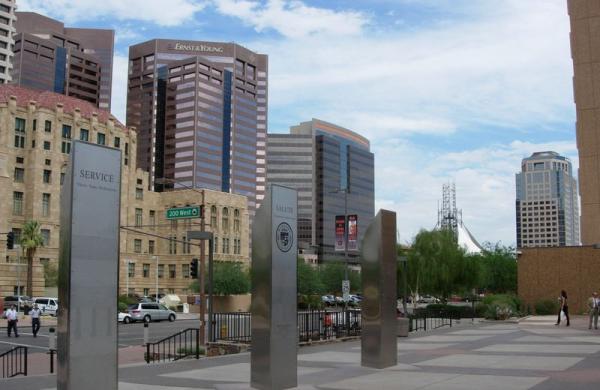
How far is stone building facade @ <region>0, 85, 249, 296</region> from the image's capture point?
296ft

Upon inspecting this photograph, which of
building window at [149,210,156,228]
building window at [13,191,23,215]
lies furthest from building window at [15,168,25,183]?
building window at [149,210,156,228]

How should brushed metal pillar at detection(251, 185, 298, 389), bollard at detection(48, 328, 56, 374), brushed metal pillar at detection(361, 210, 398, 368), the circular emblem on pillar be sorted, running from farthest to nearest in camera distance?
1. bollard at detection(48, 328, 56, 374)
2. brushed metal pillar at detection(361, 210, 398, 368)
3. the circular emblem on pillar
4. brushed metal pillar at detection(251, 185, 298, 389)

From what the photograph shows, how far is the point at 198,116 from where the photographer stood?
178750 millimetres

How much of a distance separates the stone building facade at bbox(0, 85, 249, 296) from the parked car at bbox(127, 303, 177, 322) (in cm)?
2337

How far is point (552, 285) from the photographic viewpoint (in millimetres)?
47188

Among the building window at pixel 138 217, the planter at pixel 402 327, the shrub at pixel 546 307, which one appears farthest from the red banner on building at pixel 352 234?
the building window at pixel 138 217

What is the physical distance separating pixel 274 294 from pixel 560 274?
129 ft

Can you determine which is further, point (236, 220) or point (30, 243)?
point (236, 220)

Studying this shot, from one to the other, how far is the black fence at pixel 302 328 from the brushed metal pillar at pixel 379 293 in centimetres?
753

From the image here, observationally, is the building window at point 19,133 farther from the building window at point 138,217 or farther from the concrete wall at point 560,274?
the concrete wall at point 560,274

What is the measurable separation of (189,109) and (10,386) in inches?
6673

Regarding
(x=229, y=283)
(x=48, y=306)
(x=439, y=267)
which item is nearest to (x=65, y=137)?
(x=229, y=283)

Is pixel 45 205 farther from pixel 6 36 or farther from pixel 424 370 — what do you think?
pixel 424 370

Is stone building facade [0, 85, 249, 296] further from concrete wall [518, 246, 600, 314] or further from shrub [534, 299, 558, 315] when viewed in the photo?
shrub [534, 299, 558, 315]
